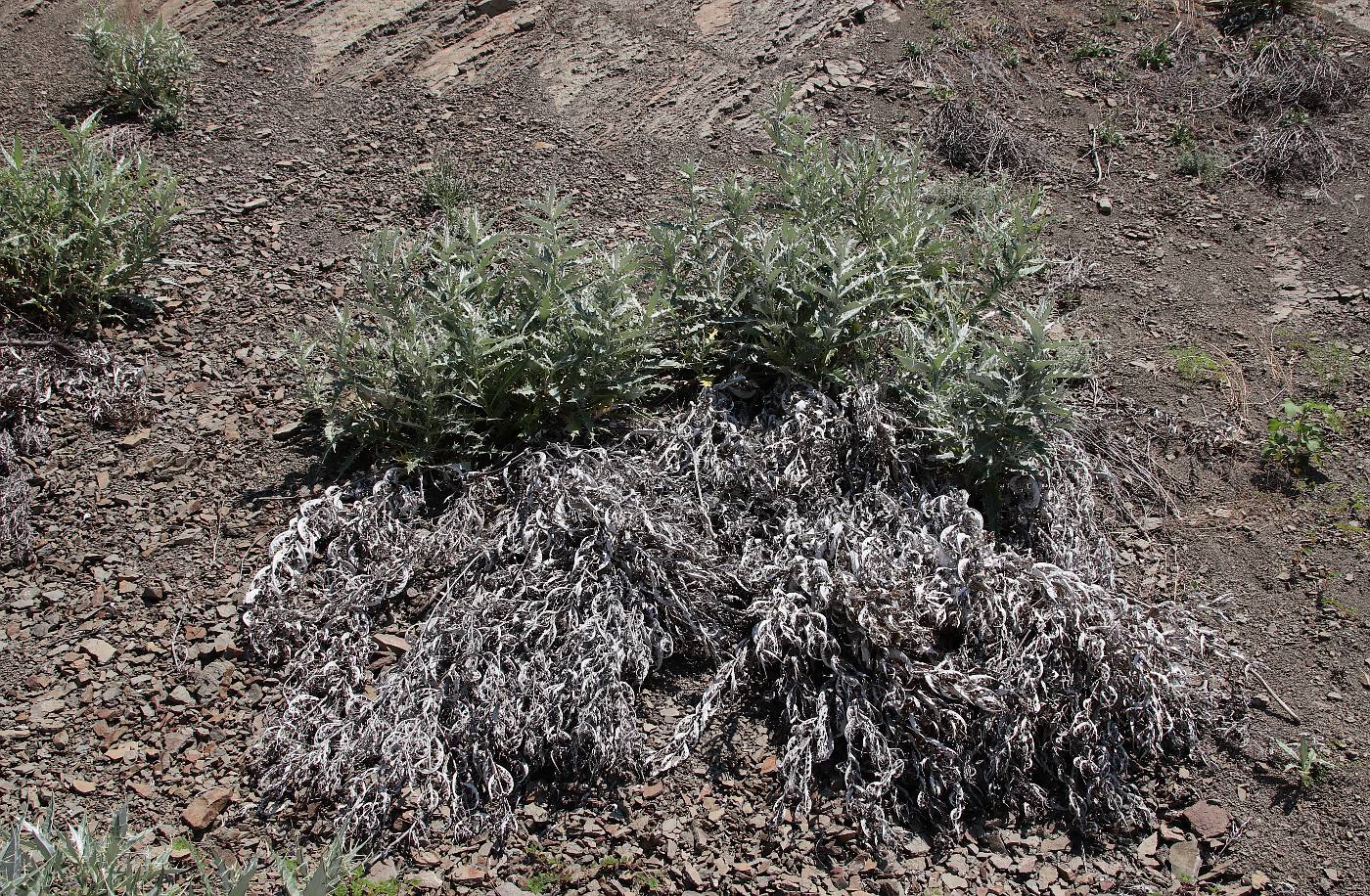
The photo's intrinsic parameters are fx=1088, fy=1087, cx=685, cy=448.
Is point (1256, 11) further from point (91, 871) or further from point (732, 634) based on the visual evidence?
point (91, 871)

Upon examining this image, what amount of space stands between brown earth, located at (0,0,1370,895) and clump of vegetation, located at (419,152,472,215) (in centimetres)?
9

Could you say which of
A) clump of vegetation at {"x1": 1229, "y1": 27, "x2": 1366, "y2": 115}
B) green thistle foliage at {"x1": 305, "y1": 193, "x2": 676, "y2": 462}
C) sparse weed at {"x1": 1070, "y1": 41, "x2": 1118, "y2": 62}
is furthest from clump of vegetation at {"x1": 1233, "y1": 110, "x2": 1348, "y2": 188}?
green thistle foliage at {"x1": 305, "y1": 193, "x2": 676, "y2": 462}

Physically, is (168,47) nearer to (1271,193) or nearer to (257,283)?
(257,283)

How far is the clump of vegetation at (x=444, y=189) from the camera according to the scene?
4645 mm

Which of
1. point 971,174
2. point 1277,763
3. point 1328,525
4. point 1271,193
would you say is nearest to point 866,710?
point 1277,763

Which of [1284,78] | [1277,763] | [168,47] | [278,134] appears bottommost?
[1277,763]

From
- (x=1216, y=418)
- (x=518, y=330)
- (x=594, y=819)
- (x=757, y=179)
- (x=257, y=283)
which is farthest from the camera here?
(x=757, y=179)

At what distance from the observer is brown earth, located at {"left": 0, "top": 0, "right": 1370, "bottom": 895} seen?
281cm

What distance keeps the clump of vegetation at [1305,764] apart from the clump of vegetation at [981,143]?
293cm

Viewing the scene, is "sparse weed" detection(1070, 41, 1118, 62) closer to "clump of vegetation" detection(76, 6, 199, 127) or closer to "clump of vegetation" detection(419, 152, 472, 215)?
"clump of vegetation" detection(419, 152, 472, 215)

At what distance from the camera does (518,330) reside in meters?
3.51

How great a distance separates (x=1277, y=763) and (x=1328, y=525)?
39.1 inches

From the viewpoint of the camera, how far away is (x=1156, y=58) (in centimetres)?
575

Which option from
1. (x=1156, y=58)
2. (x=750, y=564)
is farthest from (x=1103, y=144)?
(x=750, y=564)
